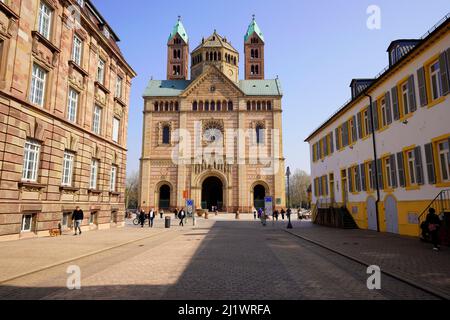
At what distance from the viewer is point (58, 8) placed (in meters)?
19.4

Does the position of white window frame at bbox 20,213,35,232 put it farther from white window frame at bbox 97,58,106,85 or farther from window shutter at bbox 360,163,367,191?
window shutter at bbox 360,163,367,191

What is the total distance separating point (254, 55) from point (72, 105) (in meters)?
60.1

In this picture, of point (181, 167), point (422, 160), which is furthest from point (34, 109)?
point (181, 167)

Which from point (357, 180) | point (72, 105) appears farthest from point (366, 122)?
point (72, 105)

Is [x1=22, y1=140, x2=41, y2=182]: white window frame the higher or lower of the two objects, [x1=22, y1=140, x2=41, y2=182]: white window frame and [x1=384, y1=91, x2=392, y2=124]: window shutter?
the lower

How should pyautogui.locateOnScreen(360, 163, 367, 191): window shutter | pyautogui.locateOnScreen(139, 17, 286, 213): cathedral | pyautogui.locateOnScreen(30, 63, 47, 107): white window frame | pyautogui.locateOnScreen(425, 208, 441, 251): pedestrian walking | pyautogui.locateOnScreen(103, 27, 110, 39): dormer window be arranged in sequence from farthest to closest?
pyautogui.locateOnScreen(139, 17, 286, 213): cathedral, pyautogui.locateOnScreen(103, 27, 110, 39): dormer window, pyautogui.locateOnScreen(360, 163, 367, 191): window shutter, pyautogui.locateOnScreen(30, 63, 47, 107): white window frame, pyautogui.locateOnScreen(425, 208, 441, 251): pedestrian walking

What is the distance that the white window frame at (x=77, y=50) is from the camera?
21438 millimetres

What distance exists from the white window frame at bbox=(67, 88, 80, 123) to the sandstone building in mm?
66

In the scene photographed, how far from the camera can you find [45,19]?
1855 cm

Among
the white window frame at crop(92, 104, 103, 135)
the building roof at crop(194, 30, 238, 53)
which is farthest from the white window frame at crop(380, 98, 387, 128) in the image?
the building roof at crop(194, 30, 238, 53)

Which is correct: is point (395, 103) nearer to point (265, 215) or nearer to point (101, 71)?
point (265, 215)

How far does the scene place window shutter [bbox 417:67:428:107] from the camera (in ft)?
52.4

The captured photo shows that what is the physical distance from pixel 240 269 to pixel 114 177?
21.2 m

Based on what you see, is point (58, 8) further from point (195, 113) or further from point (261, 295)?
point (195, 113)
